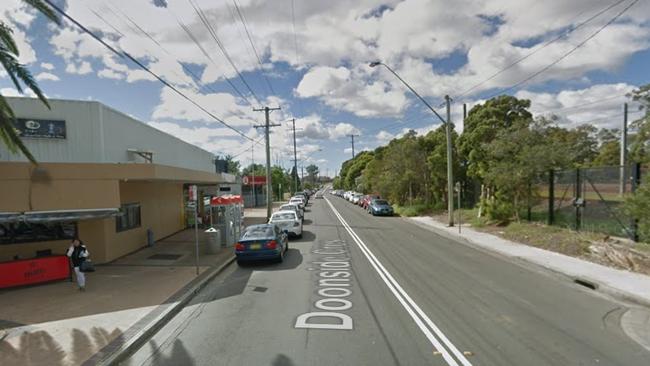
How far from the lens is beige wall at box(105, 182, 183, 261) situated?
42.8ft

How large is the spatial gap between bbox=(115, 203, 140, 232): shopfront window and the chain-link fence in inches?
670

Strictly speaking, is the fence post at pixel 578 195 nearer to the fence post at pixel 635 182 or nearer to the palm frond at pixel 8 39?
the fence post at pixel 635 182

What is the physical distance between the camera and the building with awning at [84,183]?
1029cm

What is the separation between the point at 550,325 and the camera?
6207mm

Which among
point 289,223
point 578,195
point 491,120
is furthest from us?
point 491,120

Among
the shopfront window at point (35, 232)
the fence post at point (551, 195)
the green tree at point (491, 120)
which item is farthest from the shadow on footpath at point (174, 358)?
the green tree at point (491, 120)

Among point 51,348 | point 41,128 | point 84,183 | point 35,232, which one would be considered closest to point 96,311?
point 51,348

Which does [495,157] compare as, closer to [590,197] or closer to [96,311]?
[590,197]

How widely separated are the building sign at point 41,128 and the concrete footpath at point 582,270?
665 inches

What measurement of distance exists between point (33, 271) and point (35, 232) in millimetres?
2582

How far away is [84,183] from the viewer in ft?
35.9

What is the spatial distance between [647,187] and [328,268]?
9264mm

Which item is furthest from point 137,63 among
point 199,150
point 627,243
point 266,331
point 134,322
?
point 199,150

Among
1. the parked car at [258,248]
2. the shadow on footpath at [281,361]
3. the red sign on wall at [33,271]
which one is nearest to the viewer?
the shadow on footpath at [281,361]
